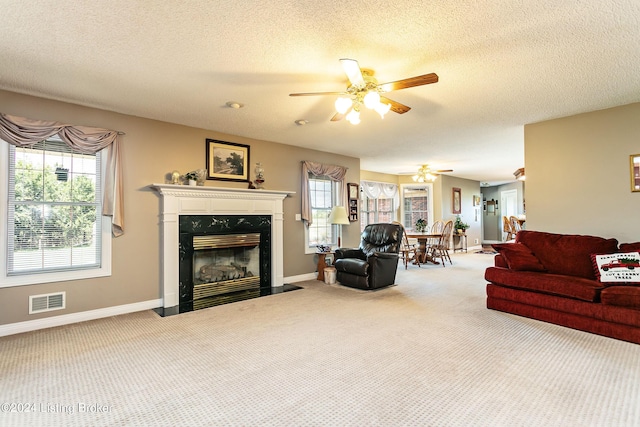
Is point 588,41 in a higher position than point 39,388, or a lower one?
higher

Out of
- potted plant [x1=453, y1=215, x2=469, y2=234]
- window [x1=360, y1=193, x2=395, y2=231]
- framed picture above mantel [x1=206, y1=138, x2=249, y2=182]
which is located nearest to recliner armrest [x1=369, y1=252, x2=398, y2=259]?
framed picture above mantel [x1=206, y1=138, x2=249, y2=182]

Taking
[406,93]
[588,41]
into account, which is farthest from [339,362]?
[588,41]

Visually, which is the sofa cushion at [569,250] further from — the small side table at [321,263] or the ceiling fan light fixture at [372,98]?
the small side table at [321,263]

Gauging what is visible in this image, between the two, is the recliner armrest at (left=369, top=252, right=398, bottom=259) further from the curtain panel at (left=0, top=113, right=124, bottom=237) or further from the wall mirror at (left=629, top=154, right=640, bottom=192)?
the curtain panel at (left=0, top=113, right=124, bottom=237)

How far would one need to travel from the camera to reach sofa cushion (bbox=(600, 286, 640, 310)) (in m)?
2.86

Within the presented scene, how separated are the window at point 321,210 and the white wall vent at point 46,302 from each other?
3733 mm

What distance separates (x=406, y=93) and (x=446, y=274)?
414cm

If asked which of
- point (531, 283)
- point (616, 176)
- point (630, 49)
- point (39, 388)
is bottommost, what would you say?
point (39, 388)

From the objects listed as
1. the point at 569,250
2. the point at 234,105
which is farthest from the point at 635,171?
the point at 234,105

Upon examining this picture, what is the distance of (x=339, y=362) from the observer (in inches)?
98.7

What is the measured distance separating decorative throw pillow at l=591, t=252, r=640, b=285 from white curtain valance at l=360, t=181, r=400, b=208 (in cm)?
594

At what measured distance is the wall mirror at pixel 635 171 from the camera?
374 centimetres

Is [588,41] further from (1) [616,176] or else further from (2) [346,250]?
(2) [346,250]

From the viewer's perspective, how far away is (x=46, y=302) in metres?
3.45
